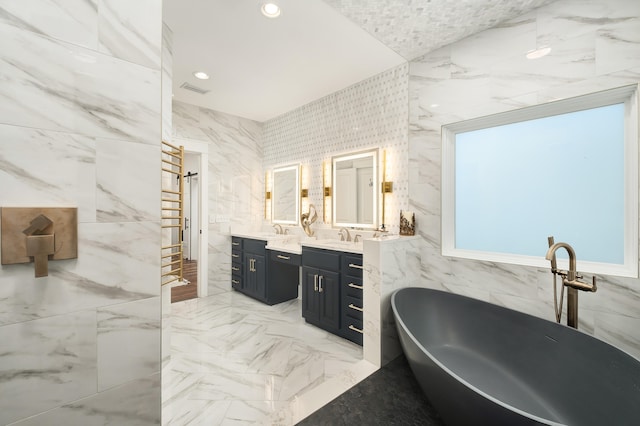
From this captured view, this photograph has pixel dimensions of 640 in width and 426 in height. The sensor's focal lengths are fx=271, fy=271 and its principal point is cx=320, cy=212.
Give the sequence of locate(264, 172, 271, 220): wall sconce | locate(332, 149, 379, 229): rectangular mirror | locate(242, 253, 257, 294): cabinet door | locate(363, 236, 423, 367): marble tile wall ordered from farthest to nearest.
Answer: locate(264, 172, 271, 220): wall sconce, locate(242, 253, 257, 294): cabinet door, locate(332, 149, 379, 229): rectangular mirror, locate(363, 236, 423, 367): marble tile wall

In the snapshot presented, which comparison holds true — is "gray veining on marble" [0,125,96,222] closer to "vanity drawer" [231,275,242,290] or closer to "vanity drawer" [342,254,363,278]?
"vanity drawer" [342,254,363,278]

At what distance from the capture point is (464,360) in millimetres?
2100

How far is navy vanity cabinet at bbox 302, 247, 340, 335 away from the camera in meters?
2.86

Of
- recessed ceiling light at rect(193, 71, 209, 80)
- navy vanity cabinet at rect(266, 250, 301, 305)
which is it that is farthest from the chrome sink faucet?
recessed ceiling light at rect(193, 71, 209, 80)

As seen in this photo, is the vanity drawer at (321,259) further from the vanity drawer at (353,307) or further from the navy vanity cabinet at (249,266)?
the navy vanity cabinet at (249,266)

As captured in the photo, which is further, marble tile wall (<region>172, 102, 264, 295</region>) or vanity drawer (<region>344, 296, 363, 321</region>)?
marble tile wall (<region>172, 102, 264, 295</region>)

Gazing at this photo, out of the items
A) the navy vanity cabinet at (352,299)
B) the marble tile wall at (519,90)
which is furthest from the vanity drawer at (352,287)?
the marble tile wall at (519,90)

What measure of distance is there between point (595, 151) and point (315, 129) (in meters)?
2.92

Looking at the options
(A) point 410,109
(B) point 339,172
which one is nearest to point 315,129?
(B) point 339,172

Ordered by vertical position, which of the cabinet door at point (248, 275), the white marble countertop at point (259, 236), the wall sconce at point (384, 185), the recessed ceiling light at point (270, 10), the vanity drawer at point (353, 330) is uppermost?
the recessed ceiling light at point (270, 10)

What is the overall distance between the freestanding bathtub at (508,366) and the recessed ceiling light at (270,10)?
2.45 metres

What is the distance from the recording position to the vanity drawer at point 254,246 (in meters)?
3.87

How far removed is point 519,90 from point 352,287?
2199 mm

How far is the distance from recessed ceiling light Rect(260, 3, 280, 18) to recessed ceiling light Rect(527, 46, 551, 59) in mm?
1977
